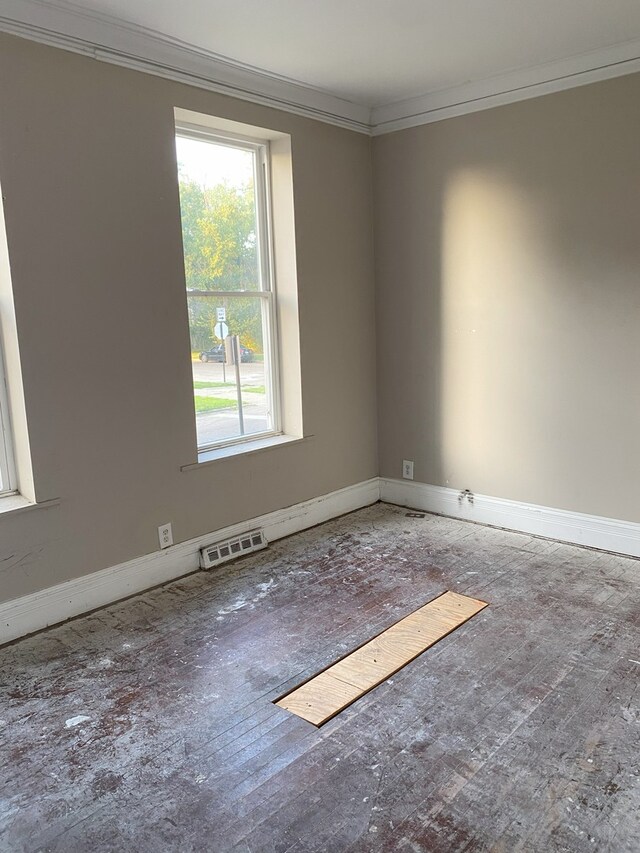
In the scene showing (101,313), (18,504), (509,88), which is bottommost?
(18,504)

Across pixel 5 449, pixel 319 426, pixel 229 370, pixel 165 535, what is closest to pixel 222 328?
pixel 229 370

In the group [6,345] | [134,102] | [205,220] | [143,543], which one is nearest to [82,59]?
[134,102]

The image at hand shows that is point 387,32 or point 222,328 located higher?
point 387,32

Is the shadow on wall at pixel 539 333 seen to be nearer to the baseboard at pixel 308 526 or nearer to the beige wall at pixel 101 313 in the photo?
the baseboard at pixel 308 526

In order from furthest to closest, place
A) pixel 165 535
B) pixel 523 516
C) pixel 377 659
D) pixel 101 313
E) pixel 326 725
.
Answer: pixel 523 516 → pixel 165 535 → pixel 101 313 → pixel 377 659 → pixel 326 725

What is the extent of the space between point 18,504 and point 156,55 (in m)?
2.19

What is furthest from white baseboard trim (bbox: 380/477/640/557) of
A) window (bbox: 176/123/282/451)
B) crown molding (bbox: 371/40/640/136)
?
crown molding (bbox: 371/40/640/136)

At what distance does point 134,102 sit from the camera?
3.02 m

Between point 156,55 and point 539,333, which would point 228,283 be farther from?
point 539,333

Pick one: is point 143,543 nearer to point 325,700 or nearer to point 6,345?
point 6,345

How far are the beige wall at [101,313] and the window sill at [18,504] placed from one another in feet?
0.09

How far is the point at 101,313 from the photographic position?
2.98 meters

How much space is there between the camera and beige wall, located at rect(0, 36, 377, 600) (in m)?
2.73

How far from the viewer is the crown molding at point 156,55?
2.63m
